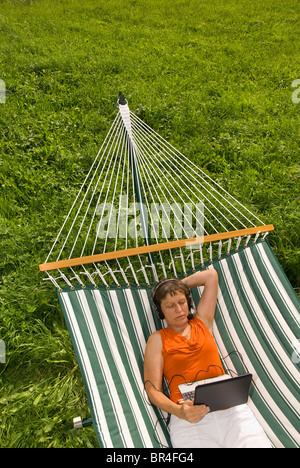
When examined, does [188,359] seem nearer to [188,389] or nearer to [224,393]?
[188,389]

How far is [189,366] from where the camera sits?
2.00m

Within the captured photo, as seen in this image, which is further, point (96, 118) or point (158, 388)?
point (96, 118)

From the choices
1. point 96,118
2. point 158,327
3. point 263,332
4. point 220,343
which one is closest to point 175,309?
point 158,327

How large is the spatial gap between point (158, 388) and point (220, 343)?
48cm

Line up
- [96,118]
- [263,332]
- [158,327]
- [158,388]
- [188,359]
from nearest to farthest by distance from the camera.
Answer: [158,388] → [188,359] → [263,332] → [158,327] → [96,118]

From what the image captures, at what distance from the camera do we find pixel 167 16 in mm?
6875

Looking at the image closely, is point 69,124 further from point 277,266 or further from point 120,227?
point 277,266

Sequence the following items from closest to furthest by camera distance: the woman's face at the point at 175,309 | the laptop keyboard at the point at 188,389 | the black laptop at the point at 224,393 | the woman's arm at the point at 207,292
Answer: the black laptop at the point at 224,393 < the laptop keyboard at the point at 188,389 < the woman's face at the point at 175,309 < the woman's arm at the point at 207,292

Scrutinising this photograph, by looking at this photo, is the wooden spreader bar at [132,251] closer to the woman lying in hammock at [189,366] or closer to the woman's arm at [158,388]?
the woman lying in hammock at [189,366]

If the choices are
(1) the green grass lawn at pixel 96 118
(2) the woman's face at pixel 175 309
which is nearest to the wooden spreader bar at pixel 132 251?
(2) the woman's face at pixel 175 309

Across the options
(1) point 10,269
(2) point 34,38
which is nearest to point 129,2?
(2) point 34,38

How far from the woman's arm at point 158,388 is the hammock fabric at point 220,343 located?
5 centimetres

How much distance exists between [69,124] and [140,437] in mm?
3178

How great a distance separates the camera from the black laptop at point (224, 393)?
1.66 meters
